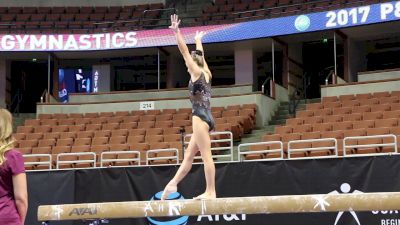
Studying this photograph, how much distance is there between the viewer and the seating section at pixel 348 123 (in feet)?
39.9

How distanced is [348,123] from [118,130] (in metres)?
6.33

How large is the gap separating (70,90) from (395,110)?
1337cm

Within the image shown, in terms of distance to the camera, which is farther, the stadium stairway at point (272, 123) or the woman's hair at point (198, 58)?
the stadium stairway at point (272, 123)

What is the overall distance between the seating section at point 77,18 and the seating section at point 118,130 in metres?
3.66

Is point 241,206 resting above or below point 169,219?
above

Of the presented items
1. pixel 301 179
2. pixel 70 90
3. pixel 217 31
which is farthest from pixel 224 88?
pixel 301 179

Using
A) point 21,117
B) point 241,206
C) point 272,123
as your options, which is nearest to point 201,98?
point 241,206

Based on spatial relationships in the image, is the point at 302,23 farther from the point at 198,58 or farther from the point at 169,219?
the point at 198,58

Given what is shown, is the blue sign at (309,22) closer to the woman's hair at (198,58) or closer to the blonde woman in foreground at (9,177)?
the woman's hair at (198,58)

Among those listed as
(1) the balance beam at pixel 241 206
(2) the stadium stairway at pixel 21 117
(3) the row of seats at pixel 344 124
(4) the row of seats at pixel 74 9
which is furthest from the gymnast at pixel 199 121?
(4) the row of seats at pixel 74 9

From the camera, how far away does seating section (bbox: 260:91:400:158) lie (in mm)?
12148

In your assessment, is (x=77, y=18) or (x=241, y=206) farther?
(x=77, y=18)

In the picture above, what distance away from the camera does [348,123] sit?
13320 millimetres

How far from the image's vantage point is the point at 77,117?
61.4 feet
